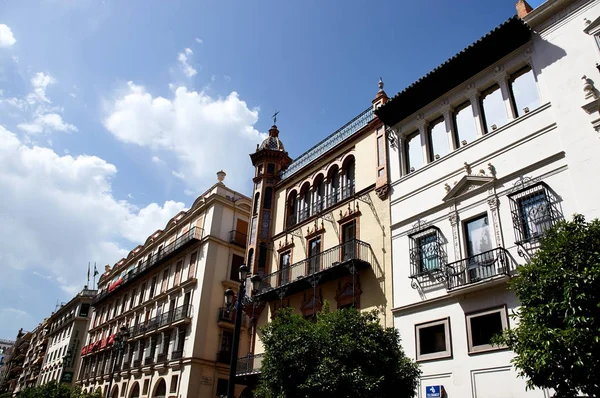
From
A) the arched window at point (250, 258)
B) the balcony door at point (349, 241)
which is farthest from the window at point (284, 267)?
the balcony door at point (349, 241)

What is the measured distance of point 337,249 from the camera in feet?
59.9

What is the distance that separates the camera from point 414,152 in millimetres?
17125

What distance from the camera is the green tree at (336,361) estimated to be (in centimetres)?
1048

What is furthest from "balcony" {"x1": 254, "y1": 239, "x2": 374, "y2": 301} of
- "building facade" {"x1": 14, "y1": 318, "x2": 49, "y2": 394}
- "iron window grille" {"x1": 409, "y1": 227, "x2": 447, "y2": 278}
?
"building facade" {"x1": 14, "y1": 318, "x2": 49, "y2": 394}

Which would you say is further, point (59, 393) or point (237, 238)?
point (59, 393)

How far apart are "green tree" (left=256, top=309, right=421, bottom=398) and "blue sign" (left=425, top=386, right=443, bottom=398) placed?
1.38 m

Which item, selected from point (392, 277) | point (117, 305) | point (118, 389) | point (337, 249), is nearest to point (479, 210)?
point (392, 277)

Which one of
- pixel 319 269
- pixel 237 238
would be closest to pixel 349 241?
pixel 319 269

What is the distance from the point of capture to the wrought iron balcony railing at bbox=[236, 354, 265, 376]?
1897 centimetres

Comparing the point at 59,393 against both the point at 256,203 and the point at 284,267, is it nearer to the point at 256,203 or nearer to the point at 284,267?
the point at 256,203

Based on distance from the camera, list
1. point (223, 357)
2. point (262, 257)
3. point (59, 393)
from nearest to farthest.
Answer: point (262, 257) < point (223, 357) < point (59, 393)

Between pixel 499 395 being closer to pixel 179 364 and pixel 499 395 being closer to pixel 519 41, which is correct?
pixel 519 41

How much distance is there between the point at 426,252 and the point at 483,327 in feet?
10.1

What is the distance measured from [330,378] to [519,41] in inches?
457
